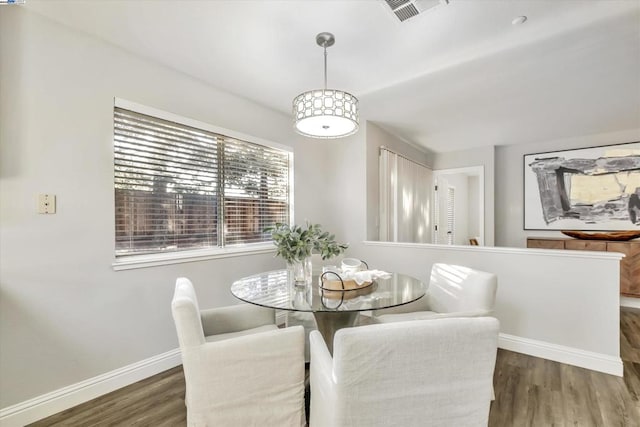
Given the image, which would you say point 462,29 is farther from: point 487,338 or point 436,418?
point 436,418

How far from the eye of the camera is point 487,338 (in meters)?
1.06

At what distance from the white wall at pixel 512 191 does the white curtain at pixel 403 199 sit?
110 centimetres

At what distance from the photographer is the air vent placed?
5.56ft

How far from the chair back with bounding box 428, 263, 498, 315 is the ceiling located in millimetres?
1689

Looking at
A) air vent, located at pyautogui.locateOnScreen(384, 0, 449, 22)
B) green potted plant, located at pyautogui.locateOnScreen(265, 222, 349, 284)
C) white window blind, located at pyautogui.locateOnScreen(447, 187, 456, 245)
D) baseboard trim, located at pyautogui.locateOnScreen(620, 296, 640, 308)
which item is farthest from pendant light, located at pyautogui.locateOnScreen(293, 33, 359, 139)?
baseboard trim, located at pyautogui.locateOnScreen(620, 296, 640, 308)

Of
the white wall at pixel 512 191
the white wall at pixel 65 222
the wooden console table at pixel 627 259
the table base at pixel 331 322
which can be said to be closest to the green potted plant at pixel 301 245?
the table base at pixel 331 322

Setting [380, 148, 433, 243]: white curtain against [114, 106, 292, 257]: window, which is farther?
[380, 148, 433, 243]: white curtain


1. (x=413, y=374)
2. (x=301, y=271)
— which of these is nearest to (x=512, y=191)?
(x=301, y=271)

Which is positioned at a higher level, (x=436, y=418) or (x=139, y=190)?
(x=139, y=190)

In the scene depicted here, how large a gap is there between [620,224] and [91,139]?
5.98 m

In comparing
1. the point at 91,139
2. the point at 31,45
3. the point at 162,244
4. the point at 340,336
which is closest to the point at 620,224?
the point at 340,336

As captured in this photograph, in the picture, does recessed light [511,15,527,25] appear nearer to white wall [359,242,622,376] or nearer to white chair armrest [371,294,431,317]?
white wall [359,242,622,376]

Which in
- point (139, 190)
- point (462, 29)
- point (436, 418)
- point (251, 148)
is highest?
point (462, 29)

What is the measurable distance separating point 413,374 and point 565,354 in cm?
227
